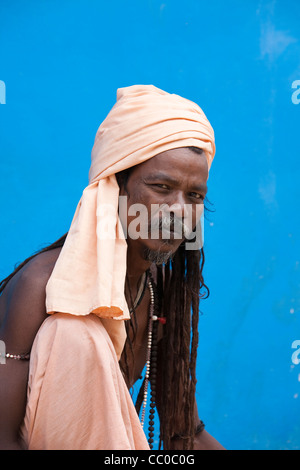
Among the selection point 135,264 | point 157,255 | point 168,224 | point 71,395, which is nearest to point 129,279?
point 135,264

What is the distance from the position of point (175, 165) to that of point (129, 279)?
548 mm

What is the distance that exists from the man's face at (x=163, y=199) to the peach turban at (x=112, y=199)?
0.05 meters

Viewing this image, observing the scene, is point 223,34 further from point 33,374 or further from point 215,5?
point 33,374

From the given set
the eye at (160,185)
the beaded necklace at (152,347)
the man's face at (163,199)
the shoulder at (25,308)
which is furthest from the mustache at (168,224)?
the beaded necklace at (152,347)

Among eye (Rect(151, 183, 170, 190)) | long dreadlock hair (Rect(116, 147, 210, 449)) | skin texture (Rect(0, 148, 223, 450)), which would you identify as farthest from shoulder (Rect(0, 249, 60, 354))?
long dreadlock hair (Rect(116, 147, 210, 449))

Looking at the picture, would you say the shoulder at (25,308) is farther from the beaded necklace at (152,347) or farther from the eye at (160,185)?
the beaded necklace at (152,347)

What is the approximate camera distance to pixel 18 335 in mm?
2256

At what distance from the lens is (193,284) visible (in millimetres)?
2891

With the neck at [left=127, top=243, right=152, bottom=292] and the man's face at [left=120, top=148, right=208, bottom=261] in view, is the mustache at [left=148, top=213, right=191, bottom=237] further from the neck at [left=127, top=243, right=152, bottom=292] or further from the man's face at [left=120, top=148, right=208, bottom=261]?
the neck at [left=127, top=243, right=152, bottom=292]

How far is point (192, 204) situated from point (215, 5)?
6.03 ft

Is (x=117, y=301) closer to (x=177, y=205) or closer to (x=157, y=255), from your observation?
(x=157, y=255)

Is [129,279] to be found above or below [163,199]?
below

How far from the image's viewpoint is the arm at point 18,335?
7.17ft

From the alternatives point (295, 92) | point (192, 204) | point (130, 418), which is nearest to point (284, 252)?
point (295, 92)
